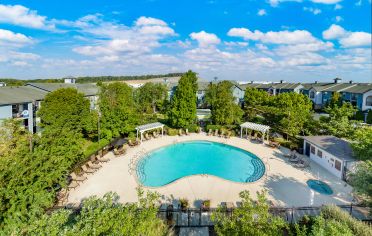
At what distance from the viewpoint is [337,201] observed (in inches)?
628

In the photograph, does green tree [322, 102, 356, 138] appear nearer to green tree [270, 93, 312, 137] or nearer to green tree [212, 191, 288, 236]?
green tree [270, 93, 312, 137]

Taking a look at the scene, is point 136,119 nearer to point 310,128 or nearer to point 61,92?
point 61,92

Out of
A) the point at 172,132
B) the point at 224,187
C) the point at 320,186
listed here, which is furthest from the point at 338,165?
the point at 172,132

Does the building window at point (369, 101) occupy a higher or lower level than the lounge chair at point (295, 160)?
higher

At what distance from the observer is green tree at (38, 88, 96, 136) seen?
26000 millimetres

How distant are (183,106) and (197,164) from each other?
12.0 meters

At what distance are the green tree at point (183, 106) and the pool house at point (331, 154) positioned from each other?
16322mm

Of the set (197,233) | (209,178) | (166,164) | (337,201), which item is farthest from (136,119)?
(337,201)

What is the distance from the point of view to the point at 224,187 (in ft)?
59.6

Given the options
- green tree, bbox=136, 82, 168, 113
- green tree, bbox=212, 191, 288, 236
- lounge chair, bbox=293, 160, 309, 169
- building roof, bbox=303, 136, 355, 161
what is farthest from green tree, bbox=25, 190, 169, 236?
green tree, bbox=136, 82, 168, 113

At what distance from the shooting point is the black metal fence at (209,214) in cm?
1312

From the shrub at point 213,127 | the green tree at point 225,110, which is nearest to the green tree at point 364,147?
the green tree at point 225,110

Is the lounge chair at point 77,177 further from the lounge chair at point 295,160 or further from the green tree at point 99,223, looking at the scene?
the lounge chair at point 295,160

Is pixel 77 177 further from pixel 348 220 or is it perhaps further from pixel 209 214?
pixel 348 220
